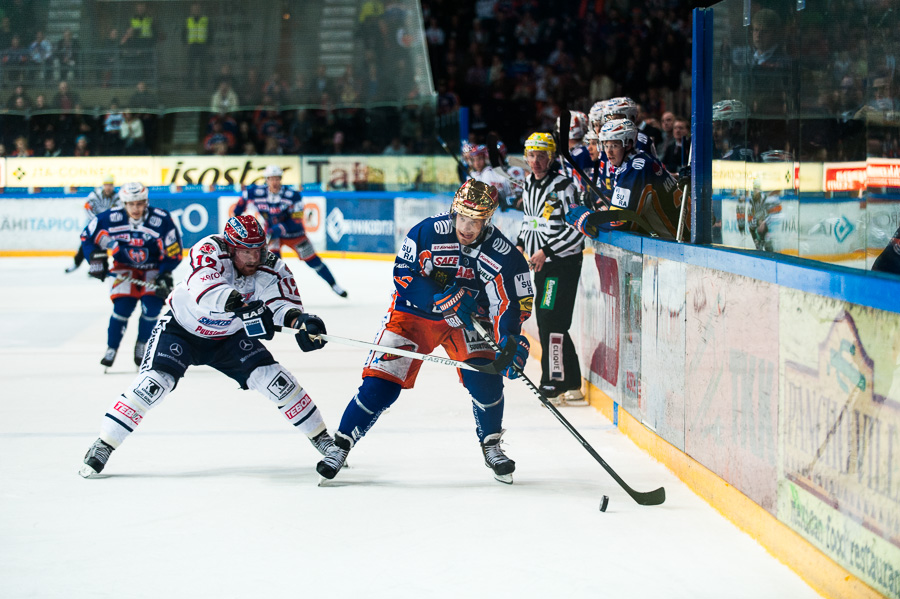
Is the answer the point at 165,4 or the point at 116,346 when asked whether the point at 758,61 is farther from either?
the point at 165,4

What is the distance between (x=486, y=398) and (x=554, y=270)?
1.74m

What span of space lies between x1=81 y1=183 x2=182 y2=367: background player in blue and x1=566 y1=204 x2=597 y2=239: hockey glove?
114 inches

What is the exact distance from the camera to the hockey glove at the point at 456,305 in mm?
4379

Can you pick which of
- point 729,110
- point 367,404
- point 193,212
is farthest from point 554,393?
point 193,212

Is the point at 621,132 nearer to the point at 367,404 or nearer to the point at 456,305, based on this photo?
the point at 456,305

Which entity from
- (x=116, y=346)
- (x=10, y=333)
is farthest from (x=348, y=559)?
(x=10, y=333)

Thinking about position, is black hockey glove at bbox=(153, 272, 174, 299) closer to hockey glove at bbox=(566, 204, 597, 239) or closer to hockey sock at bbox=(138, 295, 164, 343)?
hockey sock at bbox=(138, 295, 164, 343)

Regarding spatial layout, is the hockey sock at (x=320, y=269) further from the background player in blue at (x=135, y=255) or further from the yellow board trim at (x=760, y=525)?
the yellow board trim at (x=760, y=525)

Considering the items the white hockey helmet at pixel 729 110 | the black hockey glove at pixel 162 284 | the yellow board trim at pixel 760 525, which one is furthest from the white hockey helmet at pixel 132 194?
the white hockey helmet at pixel 729 110

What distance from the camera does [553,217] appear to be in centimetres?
603

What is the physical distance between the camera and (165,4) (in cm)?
1694

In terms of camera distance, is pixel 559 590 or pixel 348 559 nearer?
pixel 559 590

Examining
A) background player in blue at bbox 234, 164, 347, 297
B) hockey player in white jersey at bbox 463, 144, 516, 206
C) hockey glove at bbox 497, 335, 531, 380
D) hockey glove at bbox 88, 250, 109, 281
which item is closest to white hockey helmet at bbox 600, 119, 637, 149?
hockey glove at bbox 497, 335, 531, 380

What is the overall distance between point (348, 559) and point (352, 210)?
11.6 metres
